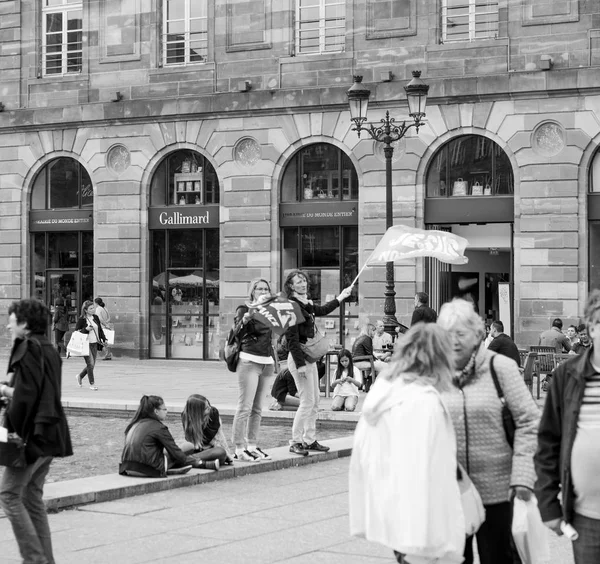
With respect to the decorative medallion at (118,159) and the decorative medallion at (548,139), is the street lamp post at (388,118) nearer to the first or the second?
the decorative medallion at (548,139)

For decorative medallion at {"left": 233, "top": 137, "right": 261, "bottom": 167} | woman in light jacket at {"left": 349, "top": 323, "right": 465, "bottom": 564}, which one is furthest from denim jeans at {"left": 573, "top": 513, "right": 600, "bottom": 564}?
decorative medallion at {"left": 233, "top": 137, "right": 261, "bottom": 167}

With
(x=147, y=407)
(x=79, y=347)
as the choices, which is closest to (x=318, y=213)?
(x=79, y=347)

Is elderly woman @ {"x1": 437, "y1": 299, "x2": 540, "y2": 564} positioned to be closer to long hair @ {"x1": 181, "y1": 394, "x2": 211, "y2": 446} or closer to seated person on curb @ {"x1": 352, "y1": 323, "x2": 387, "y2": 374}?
long hair @ {"x1": 181, "y1": 394, "x2": 211, "y2": 446}

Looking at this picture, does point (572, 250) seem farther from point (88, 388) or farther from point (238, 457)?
point (238, 457)

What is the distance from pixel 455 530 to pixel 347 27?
25.5 metres

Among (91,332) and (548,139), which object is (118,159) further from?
(548,139)

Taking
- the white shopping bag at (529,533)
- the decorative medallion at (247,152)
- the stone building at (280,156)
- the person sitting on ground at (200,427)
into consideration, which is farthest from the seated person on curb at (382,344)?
the white shopping bag at (529,533)

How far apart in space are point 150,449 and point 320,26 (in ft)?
66.5

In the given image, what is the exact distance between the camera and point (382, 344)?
23203 mm

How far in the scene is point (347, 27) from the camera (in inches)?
1181

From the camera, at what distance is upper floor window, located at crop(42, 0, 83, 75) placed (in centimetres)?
3341

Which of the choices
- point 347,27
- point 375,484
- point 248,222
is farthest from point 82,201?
point 375,484

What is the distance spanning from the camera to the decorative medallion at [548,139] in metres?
27.7

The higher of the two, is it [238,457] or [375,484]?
[375,484]
